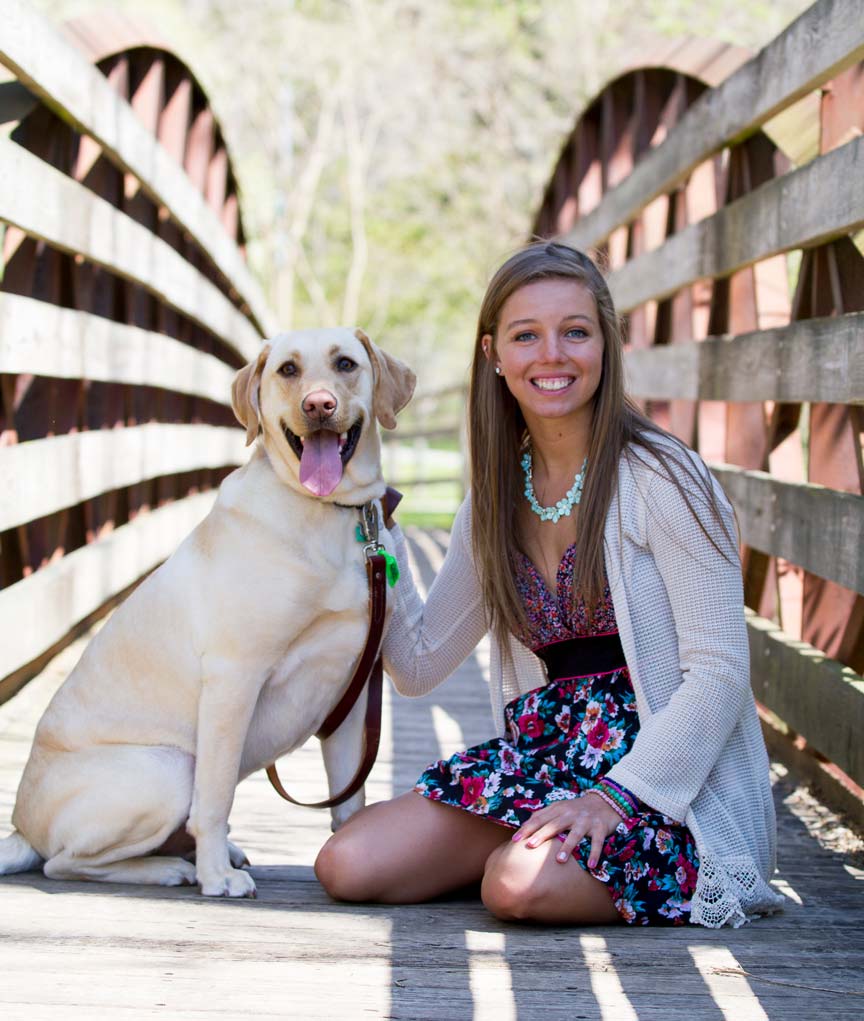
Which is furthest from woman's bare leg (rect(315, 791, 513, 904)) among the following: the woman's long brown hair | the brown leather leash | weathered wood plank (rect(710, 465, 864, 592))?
weathered wood plank (rect(710, 465, 864, 592))

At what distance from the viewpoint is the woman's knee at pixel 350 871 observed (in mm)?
2697

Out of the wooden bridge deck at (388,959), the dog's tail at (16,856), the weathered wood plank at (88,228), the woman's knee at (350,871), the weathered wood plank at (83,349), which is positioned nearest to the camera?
the wooden bridge deck at (388,959)

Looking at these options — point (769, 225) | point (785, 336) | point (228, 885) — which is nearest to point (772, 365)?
point (785, 336)

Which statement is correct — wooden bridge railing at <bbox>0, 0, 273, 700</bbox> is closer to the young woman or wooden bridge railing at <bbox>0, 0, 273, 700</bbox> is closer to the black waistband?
the young woman

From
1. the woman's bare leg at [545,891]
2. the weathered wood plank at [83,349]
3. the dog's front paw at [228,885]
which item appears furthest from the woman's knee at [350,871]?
the weathered wood plank at [83,349]

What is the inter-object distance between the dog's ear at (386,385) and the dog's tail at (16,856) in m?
1.22

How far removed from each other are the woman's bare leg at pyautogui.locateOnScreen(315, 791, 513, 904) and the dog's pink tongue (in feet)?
2.28

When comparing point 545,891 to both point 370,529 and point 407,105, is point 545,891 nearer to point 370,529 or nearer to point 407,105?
point 370,529

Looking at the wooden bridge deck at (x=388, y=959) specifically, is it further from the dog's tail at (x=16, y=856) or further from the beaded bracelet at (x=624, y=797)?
the beaded bracelet at (x=624, y=797)

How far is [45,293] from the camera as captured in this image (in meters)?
4.60

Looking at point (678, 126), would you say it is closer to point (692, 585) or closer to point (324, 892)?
point (692, 585)

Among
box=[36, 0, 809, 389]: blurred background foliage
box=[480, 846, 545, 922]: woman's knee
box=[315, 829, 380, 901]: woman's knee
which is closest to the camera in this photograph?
box=[480, 846, 545, 922]: woman's knee

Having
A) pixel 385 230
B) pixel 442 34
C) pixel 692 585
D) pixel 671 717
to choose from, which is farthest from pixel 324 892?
pixel 385 230

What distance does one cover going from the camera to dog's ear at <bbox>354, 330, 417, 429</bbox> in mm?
3102
